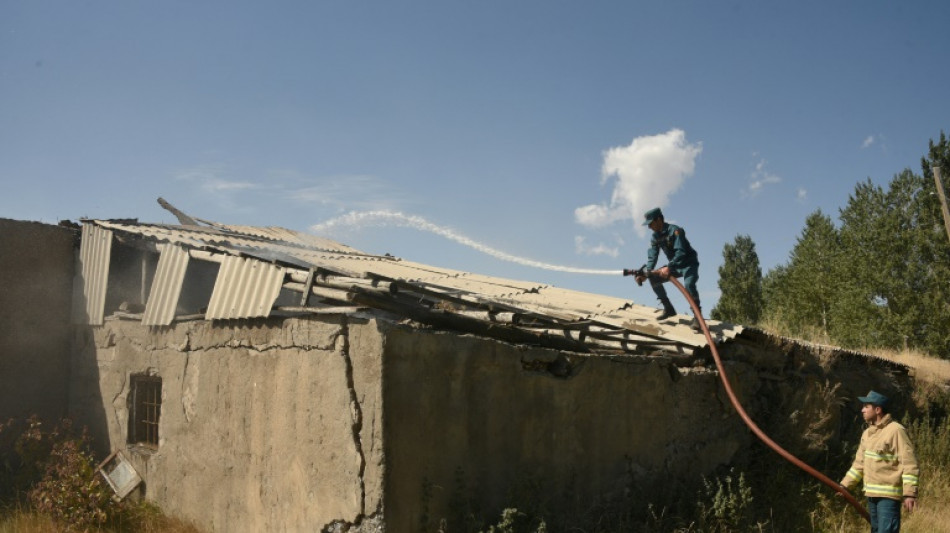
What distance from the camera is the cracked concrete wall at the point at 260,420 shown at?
516 cm

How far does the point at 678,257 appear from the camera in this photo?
8.01 metres

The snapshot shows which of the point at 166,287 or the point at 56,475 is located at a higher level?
the point at 166,287

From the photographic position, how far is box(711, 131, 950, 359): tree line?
76.8ft

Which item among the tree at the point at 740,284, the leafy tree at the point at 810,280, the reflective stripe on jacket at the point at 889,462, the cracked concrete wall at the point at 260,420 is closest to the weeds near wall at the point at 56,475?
the cracked concrete wall at the point at 260,420

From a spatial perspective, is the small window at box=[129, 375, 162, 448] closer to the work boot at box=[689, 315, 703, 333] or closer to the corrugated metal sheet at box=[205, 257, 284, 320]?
the corrugated metal sheet at box=[205, 257, 284, 320]

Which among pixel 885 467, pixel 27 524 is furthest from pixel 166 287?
pixel 885 467

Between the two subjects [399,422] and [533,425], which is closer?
[399,422]

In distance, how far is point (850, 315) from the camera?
1026 inches

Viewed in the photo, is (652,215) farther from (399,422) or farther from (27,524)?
(27,524)

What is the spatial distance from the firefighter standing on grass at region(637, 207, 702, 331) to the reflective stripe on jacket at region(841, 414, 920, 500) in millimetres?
2419

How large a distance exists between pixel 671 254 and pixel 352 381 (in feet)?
14.5

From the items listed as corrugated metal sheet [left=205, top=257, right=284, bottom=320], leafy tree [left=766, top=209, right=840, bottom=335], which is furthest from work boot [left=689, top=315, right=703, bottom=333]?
leafy tree [left=766, top=209, right=840, bottom=335]

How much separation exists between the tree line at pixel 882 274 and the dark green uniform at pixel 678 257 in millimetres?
13699

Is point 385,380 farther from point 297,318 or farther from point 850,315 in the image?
point 850,315
